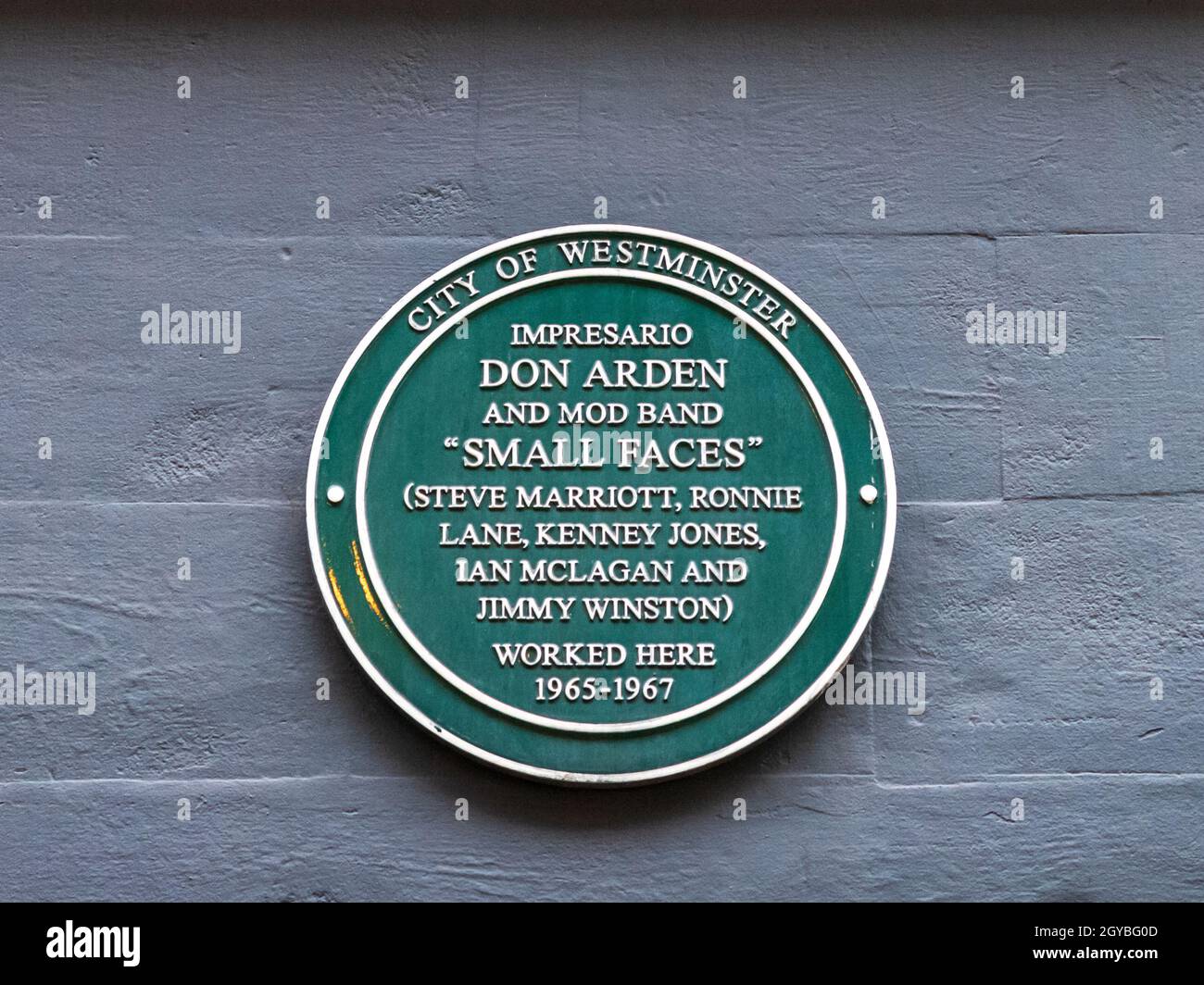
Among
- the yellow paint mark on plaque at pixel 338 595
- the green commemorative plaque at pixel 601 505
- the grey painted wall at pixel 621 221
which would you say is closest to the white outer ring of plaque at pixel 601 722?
the green commemorative plaque at pixel 601 505

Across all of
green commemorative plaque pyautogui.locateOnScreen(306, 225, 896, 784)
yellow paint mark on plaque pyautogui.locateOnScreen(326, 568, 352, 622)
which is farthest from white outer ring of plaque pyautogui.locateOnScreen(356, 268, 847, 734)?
yellow paint mark on plaque pyautogui.locateOnScreen(326, 568, 352, 622)

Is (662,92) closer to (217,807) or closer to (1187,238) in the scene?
(1187,238)

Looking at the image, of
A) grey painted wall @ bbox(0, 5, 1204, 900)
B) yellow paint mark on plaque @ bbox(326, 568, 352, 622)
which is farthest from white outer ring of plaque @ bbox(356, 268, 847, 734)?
grey painted wall @ bbox(0, 5, 1204, 900)

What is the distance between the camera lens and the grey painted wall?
5789 millimetres

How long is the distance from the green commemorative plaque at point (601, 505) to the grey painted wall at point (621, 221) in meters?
0.19

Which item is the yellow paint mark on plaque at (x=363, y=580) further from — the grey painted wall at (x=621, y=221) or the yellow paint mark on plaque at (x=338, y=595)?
the grey painted wall at (x=621, y=221)

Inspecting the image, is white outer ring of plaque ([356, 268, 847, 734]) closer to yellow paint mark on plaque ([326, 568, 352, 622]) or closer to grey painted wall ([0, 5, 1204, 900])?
yellow paint mark on plaque ([326, 568, 352, 622])

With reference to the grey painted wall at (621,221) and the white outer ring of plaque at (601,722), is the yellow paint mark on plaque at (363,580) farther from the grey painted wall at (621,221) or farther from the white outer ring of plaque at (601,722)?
→ the grey painted wall at (621,221)

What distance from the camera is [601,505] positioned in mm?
5879

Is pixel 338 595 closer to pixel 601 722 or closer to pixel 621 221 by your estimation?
pixel 601 722

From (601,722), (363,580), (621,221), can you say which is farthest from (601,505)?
(621,221)

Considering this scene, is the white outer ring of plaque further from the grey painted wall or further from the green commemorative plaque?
the grey painted wall

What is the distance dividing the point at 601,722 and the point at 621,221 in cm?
182

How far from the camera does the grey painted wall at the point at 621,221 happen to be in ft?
19.0
